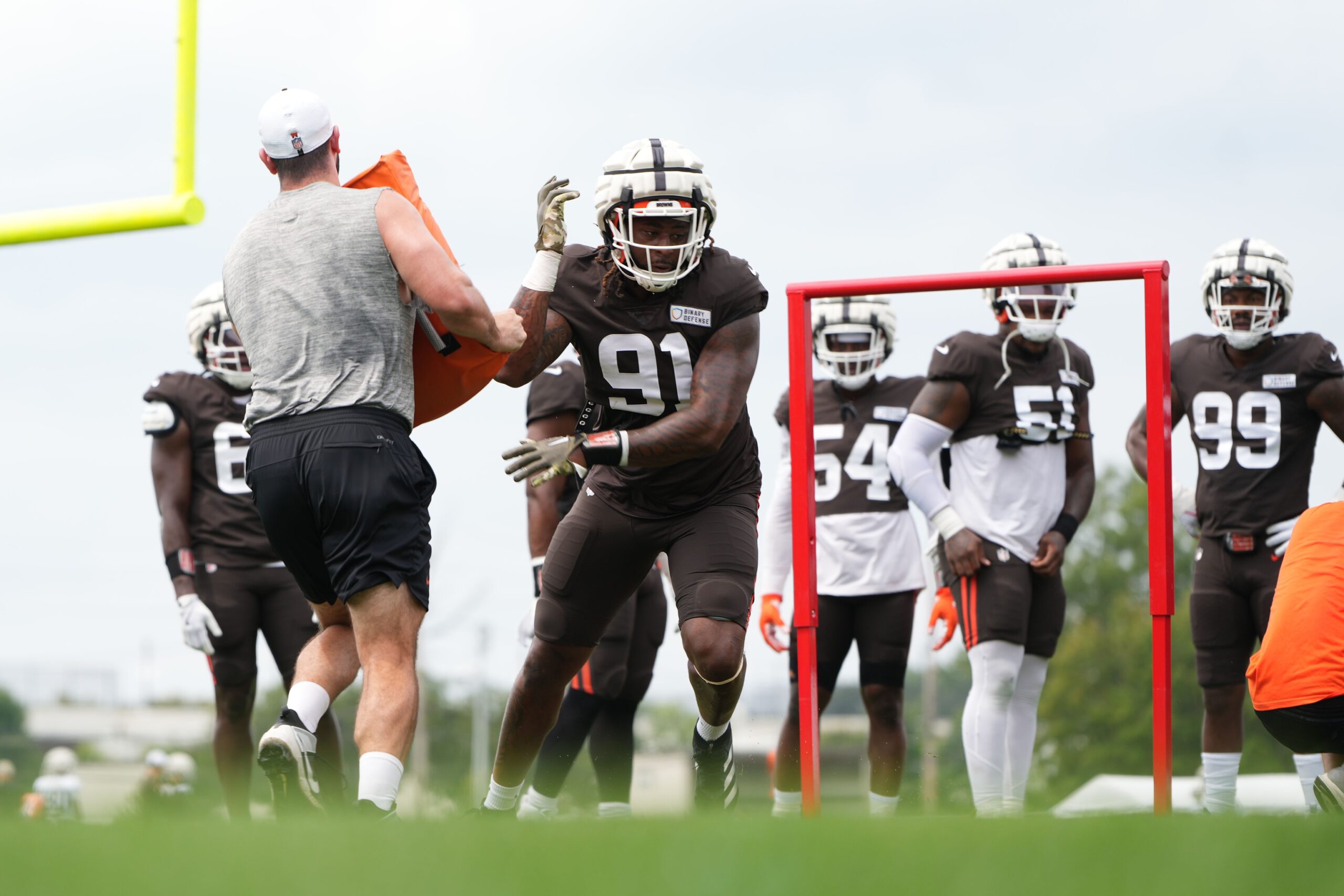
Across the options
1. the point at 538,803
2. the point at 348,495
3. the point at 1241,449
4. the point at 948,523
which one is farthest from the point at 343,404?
the point at 1241,449

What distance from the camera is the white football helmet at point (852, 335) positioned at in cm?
759

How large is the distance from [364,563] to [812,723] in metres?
2.06

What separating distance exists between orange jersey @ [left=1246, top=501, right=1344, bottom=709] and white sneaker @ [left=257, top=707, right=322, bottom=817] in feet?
9.63

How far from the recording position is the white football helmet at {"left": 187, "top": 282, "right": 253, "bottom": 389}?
24.6ft

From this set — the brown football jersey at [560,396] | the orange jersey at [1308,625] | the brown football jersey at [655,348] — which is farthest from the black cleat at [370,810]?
the brown football jersey at [560,396]

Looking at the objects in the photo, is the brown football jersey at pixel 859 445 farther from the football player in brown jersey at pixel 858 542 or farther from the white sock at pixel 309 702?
the white sock at pixel 309 702

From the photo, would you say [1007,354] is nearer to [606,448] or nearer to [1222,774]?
[1222,774]

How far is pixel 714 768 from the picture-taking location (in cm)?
542

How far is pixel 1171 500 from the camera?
5594 mm

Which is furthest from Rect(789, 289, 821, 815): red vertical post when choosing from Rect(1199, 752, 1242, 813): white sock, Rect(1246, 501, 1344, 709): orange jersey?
Rect(1199, 752, 1242, 813): white sock

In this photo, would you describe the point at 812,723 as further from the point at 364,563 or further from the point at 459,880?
the point at 459,880

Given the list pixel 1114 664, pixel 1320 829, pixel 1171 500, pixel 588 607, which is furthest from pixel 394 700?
pixel 1114 664

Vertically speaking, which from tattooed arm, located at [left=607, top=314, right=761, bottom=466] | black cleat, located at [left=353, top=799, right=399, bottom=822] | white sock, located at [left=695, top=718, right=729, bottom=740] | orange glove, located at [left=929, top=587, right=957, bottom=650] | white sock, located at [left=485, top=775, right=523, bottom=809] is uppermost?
tattooed arm, located at [left=607, top=314, right=761, bottom=466]

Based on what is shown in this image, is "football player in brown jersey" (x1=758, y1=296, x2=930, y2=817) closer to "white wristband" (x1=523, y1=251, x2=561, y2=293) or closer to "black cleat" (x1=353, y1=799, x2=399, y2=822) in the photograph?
"white wristband" (x1=523, y1=251, x2=561, y2=293)
